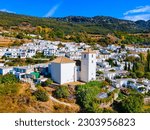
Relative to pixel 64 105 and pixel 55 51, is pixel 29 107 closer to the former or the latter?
pixel 64 105

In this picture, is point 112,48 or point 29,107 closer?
point 29,107

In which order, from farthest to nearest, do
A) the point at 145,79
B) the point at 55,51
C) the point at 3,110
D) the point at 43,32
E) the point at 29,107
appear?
1. the point at 43,32
2. the point at 55,51
3. the point at 145,79
4. the point at 29,107
5. the point at 3,110

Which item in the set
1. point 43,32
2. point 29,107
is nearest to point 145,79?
point 29,107

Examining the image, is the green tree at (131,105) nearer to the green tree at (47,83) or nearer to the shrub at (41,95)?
the shrub at (41,95)

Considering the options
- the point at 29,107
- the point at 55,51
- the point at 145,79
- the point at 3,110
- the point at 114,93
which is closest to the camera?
the point at 3,110

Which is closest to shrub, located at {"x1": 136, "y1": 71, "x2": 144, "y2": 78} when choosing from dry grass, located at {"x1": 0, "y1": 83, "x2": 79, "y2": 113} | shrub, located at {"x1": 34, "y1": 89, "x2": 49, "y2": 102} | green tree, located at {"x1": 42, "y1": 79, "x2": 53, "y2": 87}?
green tree, located at {"x1": 42, "y1": 79, "x2": 53, "y2": 87}

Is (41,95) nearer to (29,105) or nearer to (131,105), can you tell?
(29,105)

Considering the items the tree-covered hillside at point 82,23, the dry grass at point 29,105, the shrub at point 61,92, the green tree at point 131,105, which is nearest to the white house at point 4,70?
the dry grass at point 29,105

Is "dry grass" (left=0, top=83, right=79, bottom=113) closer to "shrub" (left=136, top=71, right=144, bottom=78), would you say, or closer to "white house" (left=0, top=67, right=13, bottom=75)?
"white house" (left=0, top=67, right=13, bottom=75)
